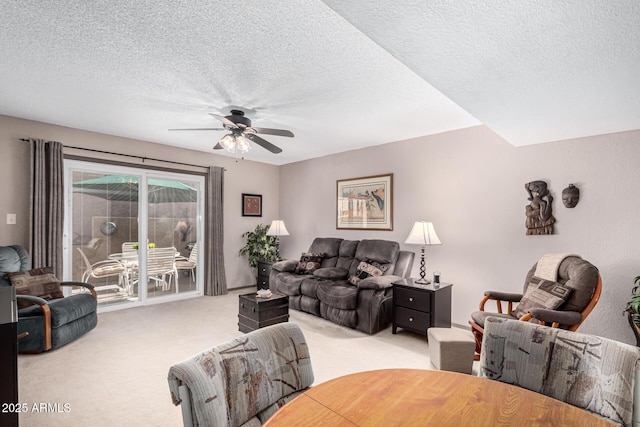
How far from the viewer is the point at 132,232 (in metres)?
4.92

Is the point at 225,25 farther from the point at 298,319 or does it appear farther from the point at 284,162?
the point at 284,162

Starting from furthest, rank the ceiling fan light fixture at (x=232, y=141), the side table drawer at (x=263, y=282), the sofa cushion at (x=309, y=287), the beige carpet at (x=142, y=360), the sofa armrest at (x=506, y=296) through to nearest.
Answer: the side table drawer at (x=263, y=282)
the sofa cushion at (x=309, y=287)
the ceiling fan light fixture at (x=232, y=141)
the sofa armrest at (x=506, y=296)
the beige carpet at (x=142, y=360)

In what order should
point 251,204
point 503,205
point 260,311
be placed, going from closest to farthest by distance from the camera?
point 260,311
point 503,205
point 251,204

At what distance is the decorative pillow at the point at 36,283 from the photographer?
340 centimetres

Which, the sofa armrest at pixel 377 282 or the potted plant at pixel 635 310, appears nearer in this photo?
the potted plant at pixel 635 310

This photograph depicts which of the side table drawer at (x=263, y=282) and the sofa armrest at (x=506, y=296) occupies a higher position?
the sofa armrest at (x=506, y=296)

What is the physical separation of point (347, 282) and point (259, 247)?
2.32m

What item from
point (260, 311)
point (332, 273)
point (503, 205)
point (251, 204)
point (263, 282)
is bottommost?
point (263, 282)

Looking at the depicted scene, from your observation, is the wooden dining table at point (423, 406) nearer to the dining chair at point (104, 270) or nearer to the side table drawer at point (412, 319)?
the side table drawer at point (412, 319)

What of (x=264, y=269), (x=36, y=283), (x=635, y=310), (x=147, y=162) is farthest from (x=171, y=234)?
(x=635, y=310)

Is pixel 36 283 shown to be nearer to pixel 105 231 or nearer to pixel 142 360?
pixel 105 231

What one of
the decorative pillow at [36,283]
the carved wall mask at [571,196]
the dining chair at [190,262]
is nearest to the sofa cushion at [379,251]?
the carved wall mask at [571,196]

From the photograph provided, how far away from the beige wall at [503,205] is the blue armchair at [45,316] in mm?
3763

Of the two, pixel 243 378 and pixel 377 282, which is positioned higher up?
pixel 243 378
